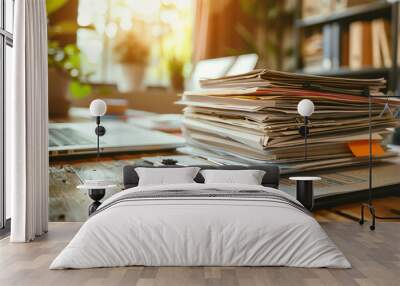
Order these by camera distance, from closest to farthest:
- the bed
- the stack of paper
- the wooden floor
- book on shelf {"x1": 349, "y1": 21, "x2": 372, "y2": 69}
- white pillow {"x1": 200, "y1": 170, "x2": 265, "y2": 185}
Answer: the wooden floor, the bed, the stack of paper, book on shelf {"x1": 349, "y1": 21, "x2": 372, "y2": 69}, white pillow {"x1": 200, "y1": 170, "x2": 265, "y2": 185}

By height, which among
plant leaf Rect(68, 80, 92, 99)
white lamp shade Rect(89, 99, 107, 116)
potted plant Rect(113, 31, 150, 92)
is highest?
potted plant Rect(113, 31, 150, 92)

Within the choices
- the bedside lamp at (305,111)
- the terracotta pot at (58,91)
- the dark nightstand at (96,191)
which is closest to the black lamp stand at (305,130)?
the bedside lamp at (305,111)

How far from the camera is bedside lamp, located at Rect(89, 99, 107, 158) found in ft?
13.1

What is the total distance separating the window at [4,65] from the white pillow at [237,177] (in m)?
1.58

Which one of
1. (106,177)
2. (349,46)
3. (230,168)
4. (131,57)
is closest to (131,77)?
(131,57)

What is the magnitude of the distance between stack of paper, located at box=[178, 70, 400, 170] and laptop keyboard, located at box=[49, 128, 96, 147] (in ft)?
3.07

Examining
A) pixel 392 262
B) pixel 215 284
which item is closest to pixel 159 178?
pixel 215 284

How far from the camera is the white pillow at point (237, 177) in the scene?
12.6 ft

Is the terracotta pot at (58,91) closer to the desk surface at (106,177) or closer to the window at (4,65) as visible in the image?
the desk surface at (106,177)

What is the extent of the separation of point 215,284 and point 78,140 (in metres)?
1.88

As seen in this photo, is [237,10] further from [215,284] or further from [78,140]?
[215,284]

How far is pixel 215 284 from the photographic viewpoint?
2.66 metres

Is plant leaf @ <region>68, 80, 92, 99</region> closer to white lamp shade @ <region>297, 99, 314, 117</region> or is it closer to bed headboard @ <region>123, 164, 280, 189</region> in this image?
bed headboard @ <region>123, 164, 280, 189</region>

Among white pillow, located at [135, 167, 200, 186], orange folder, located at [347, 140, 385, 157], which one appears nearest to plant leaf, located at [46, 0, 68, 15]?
white pillow, located at [135, 167, 200, 186]
